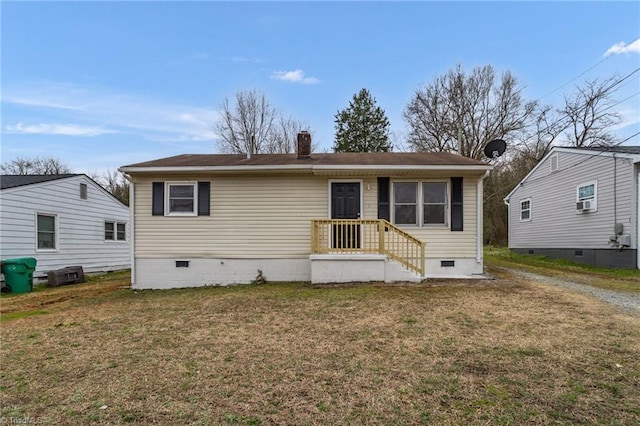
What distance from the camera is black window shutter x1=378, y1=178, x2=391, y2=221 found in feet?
30.6

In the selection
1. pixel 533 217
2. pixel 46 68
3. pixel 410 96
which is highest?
pixel 410 96

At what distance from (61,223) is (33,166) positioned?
2366 centimetres

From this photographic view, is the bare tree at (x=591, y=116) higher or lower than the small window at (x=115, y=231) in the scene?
higher

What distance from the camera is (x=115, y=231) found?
14.9 m

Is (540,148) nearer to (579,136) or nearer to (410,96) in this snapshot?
(579,136)

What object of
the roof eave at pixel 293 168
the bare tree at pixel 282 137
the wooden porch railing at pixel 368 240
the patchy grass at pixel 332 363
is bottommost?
the patchy grass at pixel 332 363

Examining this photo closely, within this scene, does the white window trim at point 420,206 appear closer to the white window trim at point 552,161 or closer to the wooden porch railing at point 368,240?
the wooden porch railing at point 368,240

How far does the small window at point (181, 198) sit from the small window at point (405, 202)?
5249 millimetres

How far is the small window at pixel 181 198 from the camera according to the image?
949 centimetres

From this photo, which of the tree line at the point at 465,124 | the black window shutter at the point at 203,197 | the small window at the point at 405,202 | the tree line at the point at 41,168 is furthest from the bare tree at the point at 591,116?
the tree line at the point at 41,168

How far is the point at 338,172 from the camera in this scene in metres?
9.15

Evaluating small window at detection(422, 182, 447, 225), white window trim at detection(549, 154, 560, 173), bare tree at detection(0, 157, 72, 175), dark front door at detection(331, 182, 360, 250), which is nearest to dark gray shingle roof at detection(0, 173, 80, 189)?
dark front door at detection(331, 182, 360, 250)

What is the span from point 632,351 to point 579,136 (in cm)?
2603

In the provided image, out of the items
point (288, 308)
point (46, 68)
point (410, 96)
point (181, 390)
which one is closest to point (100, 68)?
point (46, 68)
